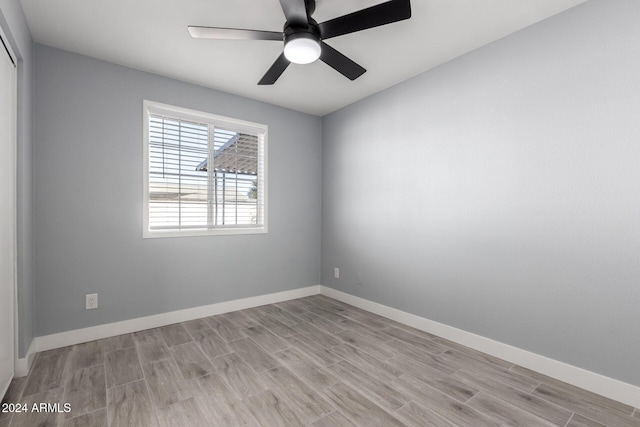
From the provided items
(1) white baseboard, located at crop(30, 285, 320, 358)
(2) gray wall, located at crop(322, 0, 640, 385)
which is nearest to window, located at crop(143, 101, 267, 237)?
(1) white baseboard, located at crop(30, 285, 320, 358)

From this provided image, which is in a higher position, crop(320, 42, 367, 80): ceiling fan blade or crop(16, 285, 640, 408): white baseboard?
crop(320, 42, 367, 80): ceiling fan blade

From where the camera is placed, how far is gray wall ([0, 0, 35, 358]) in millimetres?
2006

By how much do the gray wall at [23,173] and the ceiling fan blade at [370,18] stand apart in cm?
197

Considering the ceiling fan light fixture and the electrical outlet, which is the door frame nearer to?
the electrical outlet

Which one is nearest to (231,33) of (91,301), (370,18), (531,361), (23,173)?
(370,18)

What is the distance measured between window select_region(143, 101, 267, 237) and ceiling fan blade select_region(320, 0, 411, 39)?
200 centimetres

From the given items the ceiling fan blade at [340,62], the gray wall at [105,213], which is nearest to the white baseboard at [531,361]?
the gray wall at [105,213]

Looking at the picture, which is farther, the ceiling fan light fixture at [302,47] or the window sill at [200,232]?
the window sill at [200,232]

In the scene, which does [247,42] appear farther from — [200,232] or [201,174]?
[200,232]

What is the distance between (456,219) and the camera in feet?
8.79

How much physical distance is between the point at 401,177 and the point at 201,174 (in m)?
2.21

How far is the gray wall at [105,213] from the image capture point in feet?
8.18

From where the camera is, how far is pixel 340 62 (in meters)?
2.12

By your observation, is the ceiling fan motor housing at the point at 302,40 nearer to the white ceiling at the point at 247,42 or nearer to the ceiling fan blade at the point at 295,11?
the ceiling fan blade at the point at 295,11
